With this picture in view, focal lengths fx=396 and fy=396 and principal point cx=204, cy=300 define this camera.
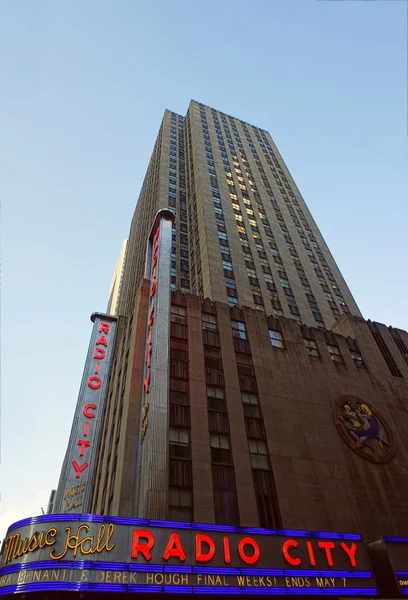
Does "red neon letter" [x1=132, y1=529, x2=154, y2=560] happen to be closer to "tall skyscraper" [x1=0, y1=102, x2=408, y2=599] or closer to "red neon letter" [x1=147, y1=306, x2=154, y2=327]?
"tall skyscraper" [x1=0, y1=102, x2=408, y2=599]

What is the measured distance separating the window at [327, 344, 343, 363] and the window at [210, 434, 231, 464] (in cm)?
1667

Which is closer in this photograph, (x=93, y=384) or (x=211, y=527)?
(x=211, y=527)

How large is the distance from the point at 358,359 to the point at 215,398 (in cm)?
1851

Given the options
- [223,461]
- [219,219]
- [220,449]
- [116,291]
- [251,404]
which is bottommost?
[223,461]

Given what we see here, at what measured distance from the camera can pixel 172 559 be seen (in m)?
19.7

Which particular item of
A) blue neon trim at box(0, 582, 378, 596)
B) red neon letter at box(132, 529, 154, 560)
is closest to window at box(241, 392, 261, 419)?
blue neon trim at box(0, 582, 378, 596)

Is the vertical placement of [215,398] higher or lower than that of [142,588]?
higher

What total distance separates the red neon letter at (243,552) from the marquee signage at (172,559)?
0.05 meters

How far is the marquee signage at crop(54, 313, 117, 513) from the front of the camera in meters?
29.8

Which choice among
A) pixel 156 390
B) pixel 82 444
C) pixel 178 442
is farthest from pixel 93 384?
pixel 178 442

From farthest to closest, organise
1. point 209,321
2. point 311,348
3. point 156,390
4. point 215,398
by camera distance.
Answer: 1. point 311,348
2. point 209,321
3. point 215,398
4. point 156,390

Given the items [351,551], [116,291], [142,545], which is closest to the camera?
[142,545]

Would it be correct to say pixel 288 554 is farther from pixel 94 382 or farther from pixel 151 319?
pixel 94 382

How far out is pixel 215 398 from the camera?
32.3 metres
